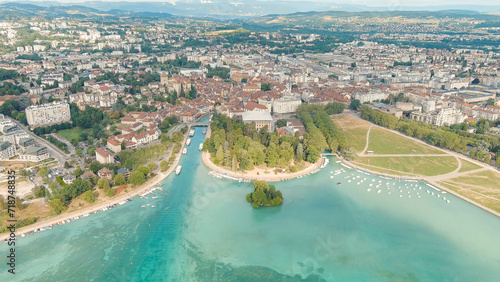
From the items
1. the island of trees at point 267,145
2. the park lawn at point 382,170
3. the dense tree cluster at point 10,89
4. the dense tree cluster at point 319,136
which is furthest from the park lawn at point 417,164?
the dense tree cluster at point 10,89

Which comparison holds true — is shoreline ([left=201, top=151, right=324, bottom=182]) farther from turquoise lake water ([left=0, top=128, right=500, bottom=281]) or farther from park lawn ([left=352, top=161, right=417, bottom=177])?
park lawn ([left=352, top=161, right=417, bottom=177])

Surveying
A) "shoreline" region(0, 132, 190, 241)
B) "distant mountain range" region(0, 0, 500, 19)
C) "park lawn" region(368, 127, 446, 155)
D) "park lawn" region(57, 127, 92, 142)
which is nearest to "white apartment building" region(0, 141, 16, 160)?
"park lawn" region(57, 127, 92, 142)

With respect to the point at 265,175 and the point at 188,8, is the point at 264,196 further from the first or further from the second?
the point at 188,8

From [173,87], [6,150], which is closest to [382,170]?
[6,150]

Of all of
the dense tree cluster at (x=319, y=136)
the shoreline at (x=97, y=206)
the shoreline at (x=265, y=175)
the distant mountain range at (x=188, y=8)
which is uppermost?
the distant mountain range at (x=188, y=8)

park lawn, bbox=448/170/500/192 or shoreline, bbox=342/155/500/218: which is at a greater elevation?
park lawn, bbox=448/170/500/192

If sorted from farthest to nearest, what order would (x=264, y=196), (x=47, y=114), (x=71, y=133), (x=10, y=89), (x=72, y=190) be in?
(x=10, y=89) → (x=47, y=114) → (x=71, y=133) → (x=264, y=196) → (x=72, y=190)

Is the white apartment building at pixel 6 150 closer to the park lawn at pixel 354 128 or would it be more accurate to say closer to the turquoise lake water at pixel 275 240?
the turquoise lake water at pixel 275 240
